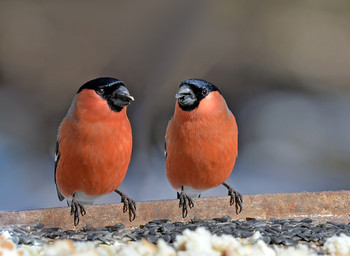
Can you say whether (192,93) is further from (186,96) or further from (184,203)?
(184,203)

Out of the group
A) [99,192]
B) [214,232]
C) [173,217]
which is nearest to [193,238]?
[214,232]

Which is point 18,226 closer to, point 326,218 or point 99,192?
point 99,192

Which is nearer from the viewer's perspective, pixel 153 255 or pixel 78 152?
pixel 153 255

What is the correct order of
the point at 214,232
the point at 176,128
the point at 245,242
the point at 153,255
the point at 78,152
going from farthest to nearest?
the point at 176,128 → the point at 78,152 → the point at 214,232 → the point at 245,242 → the point at 153,255

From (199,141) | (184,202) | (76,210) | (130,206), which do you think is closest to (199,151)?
(199,141)

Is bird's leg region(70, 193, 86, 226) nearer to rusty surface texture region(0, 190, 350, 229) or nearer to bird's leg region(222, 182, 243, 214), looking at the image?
rusty surface texture region(0, 190, 350, 229)

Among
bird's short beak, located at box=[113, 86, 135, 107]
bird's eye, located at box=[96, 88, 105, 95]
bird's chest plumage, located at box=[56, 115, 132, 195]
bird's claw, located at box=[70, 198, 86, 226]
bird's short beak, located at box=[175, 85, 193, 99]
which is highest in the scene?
bird's short beak, located at box=[175, 85, 193, 99]

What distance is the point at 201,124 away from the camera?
169 centimetres

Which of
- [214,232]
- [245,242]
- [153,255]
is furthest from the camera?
[214,232]

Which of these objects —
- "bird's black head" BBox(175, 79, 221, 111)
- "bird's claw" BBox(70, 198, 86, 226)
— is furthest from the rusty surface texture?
"bird's black head" BBox(175, 79, 221, 111)

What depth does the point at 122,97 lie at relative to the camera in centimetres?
157

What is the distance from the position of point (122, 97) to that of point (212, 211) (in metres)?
0.41

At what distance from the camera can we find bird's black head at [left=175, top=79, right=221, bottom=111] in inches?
65.9

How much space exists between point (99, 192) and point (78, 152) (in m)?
0.14
